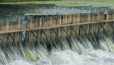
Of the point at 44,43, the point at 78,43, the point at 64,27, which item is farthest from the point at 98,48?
the point at 44,43

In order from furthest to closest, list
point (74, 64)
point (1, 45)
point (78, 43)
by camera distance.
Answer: point (78, 43) < point (74, 64) < point (1, 45)

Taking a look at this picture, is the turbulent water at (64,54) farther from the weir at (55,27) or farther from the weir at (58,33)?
the weir at (55,27)

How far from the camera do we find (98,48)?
35594mm

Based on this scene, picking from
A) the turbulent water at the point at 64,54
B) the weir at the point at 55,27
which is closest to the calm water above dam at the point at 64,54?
the turbulent water at the point at 64,54

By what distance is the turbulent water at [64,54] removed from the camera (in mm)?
28609

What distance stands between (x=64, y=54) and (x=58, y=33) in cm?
298

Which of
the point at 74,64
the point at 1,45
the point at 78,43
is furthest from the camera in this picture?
the point at 78,43

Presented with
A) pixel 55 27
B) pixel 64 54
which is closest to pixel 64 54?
pixel 64 54

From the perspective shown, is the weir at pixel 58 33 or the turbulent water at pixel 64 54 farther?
the weir at pixel 58 33

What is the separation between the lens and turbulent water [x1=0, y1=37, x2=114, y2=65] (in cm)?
2861

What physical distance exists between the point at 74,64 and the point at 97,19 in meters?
9.52

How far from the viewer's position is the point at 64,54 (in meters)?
31.6

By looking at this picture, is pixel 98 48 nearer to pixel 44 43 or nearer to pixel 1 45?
pixel 44 43

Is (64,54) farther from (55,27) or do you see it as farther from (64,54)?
(55,27)
